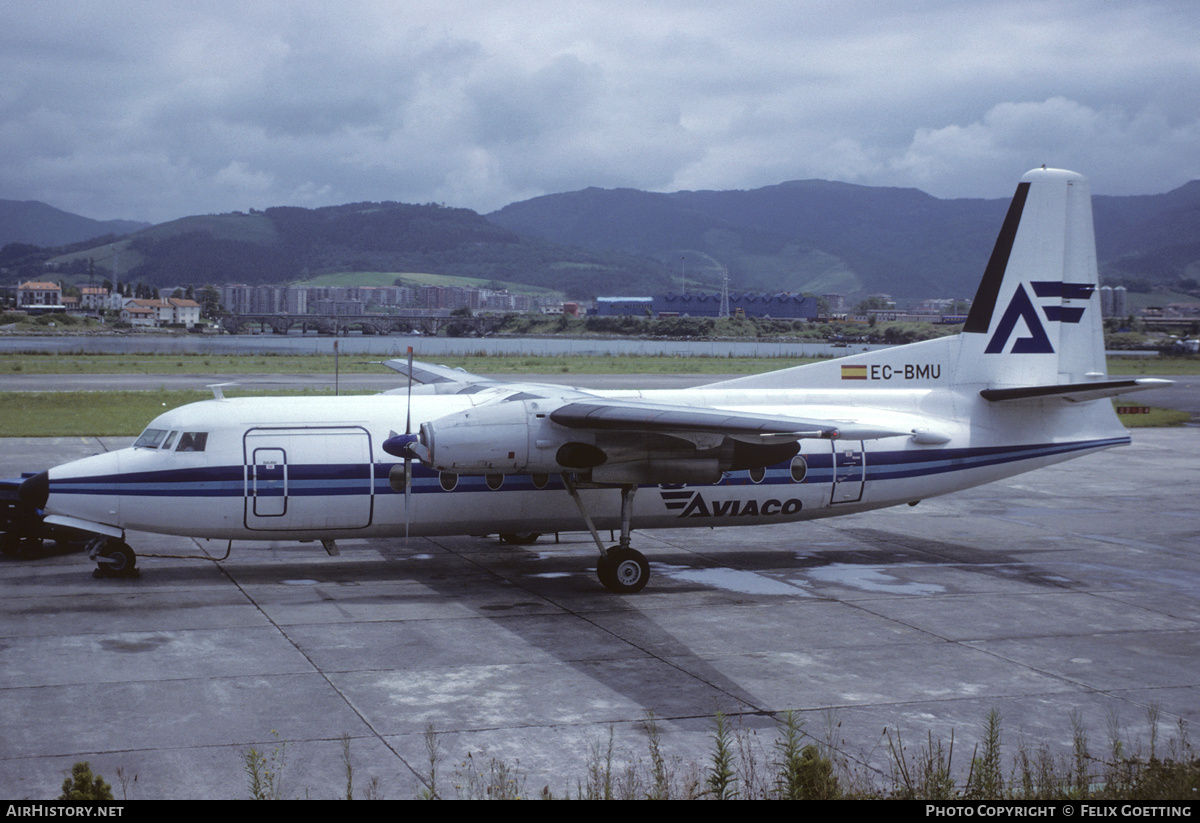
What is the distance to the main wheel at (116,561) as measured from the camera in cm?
1762

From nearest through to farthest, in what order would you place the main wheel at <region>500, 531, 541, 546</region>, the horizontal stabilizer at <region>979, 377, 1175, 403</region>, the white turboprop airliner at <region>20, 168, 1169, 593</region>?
the white turboprop airliner at <region>20, 168, 1169, 593</region> → the horizontal stabilizer at <region>979, 377, 1175, 403</region> → the main wheel at <region>500, 531, 541, 546</region>

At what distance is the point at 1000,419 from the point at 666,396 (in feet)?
22.2

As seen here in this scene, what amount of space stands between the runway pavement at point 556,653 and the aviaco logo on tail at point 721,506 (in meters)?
1.17

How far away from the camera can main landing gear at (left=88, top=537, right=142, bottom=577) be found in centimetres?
1762

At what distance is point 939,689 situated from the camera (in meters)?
12.8

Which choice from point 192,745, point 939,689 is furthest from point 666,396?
point 192,745

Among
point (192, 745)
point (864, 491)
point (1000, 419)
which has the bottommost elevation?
point (192, 745)

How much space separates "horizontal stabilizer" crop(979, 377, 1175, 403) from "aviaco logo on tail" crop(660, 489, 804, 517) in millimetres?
4730

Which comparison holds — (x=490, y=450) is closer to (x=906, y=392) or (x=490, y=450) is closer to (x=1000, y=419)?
(x=906, y=392)

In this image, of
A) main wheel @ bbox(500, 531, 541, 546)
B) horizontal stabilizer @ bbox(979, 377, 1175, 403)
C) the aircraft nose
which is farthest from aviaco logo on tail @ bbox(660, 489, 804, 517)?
the aircraft nose

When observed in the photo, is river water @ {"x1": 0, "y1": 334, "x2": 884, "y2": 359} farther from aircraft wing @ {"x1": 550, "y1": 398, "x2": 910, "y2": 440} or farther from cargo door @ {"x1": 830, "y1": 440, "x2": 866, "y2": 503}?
aircraft wing @ {"x1": 550, "y1": 398, "x2": 910, "y2": 440}

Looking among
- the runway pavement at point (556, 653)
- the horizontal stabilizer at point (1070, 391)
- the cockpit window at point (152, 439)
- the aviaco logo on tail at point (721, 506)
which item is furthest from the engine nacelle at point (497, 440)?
the horizontal stabilizer at point (1070, 391)

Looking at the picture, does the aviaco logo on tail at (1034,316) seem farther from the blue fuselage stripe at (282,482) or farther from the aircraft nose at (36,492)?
the aircraft nose at (36,492)

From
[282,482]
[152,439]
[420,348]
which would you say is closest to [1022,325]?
[282,482]
